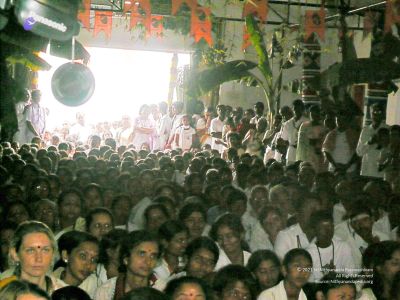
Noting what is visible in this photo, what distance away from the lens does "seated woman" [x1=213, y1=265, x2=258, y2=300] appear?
15.2 feet

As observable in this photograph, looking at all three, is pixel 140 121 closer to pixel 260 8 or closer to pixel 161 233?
pixel 260 8

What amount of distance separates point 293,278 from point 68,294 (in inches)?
65.5

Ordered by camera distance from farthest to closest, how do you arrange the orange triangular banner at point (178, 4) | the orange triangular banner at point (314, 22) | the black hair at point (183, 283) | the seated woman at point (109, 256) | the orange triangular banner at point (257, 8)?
the orange triangular banner at point (314, 22), the orange triangular banner at point (257, 8), the orange triangular banner at point (178, 4), the seated woman at point (109, 256), the black hair at point (183, 283)

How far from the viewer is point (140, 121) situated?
18.4m

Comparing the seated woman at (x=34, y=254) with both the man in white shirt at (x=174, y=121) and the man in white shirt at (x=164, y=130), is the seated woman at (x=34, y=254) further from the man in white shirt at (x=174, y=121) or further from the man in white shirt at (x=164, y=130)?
the man in white shirt at (x=164, y=130)

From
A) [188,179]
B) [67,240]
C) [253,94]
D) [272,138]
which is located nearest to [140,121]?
[253,94]

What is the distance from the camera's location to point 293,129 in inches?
491

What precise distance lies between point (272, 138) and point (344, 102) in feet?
5.70

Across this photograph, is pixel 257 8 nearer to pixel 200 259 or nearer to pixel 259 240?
pixel 259 240

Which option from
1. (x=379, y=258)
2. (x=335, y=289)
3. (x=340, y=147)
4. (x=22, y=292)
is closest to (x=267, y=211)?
(x=379, y=258)

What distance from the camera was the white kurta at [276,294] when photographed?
502 cm

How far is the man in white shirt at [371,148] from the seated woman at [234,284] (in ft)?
18.6

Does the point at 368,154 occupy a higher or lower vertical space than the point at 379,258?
higher

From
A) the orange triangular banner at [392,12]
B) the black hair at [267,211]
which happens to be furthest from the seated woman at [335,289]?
the orange triangular banner at [392,12]
